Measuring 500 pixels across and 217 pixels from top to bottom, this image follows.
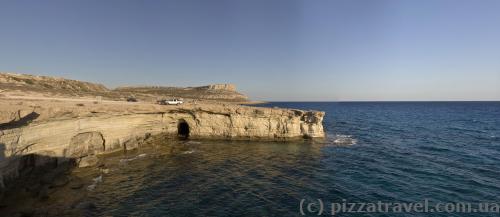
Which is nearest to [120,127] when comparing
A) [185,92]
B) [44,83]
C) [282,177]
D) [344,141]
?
[282,177]

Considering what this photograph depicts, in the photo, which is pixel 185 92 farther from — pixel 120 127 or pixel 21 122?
pixel 21 122

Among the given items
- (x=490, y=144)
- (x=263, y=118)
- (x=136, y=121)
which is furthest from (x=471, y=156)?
(x=136, y=121)

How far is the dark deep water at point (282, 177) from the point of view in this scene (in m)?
18.2

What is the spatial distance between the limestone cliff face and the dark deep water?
367cm

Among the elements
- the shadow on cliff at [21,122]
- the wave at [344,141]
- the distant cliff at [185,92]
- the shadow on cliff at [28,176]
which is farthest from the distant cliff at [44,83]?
the wave at [344,141]

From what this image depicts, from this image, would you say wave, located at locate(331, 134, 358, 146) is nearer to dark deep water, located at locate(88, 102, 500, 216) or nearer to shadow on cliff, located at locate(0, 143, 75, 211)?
dark deep water, located at locate(88, 102, 500, 216)

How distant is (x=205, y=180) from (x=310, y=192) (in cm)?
871

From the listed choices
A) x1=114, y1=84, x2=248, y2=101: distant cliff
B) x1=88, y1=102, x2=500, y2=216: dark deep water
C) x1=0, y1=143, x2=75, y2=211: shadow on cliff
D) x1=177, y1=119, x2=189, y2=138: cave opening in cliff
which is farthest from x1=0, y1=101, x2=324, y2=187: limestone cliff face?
x1=114, y1=84, x2=248, y2=101: distant cliff

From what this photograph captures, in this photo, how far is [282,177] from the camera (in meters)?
23.9

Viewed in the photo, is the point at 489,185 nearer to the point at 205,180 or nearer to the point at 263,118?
the point at 205,180

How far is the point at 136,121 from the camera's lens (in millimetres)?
34656

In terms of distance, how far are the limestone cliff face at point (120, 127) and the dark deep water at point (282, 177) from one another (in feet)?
12.0

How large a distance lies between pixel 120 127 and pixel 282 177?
68.4 ft

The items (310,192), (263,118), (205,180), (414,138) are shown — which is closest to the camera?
(310,192)
